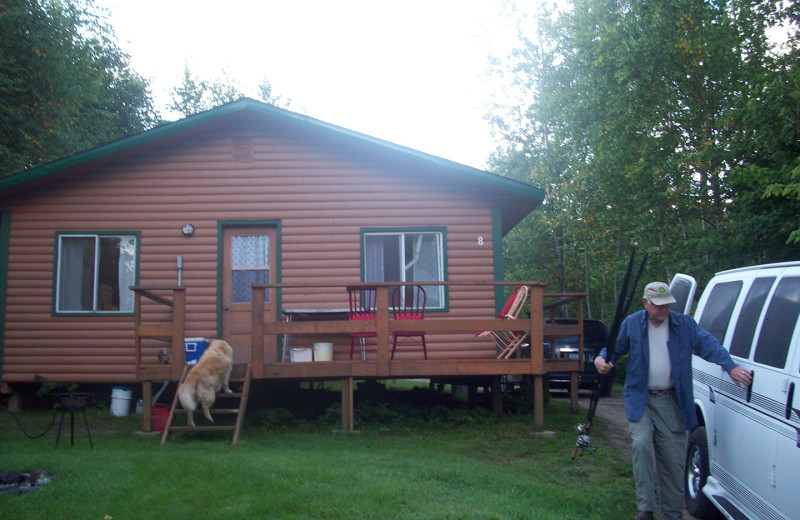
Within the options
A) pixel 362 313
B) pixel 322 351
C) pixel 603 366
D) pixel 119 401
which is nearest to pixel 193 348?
pixel 119 401

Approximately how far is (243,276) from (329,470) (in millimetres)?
5563

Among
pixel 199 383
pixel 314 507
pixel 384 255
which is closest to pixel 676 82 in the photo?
pixel 384 255

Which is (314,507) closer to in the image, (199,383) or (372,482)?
(372,482)

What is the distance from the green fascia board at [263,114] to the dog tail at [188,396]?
13.9 ft

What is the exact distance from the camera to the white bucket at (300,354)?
10.3 metres

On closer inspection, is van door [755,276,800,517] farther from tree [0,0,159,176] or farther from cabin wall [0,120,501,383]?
tree [0,0,159,176]

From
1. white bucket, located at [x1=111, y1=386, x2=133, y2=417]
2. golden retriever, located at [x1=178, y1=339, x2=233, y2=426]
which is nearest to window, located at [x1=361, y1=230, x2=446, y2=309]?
golden retriever, located at [x1=178, y1=339, x2=233, y2=426]

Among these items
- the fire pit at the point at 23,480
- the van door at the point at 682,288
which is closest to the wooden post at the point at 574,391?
the van door at the point at 682,288

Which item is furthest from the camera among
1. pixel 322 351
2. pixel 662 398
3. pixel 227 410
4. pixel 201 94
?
pixel 201 94

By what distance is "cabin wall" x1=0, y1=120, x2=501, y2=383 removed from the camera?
11.5 m

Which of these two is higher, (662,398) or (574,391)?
(662,398)

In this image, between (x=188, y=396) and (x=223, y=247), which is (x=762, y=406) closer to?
(x=188, y=396)

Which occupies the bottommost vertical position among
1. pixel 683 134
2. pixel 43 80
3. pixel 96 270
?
pixel 96 270

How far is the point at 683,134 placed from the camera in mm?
18469
